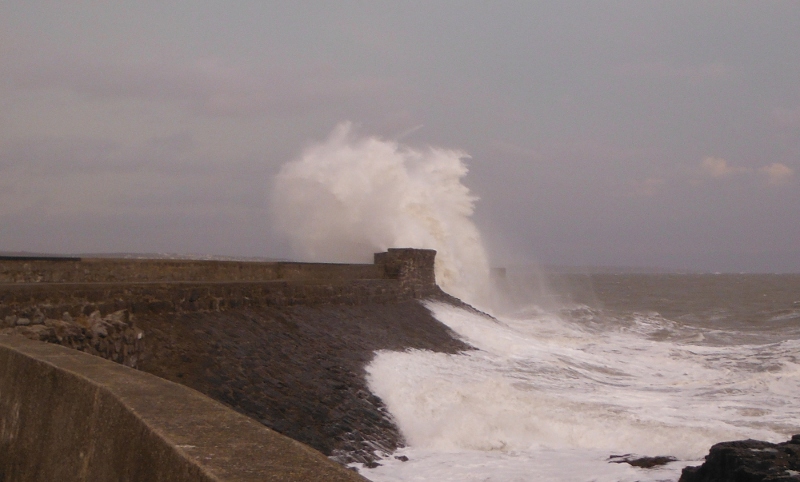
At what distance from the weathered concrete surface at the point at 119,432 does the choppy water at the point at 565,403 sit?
3776 mm

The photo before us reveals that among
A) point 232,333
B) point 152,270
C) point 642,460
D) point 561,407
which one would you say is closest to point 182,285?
point 232,333

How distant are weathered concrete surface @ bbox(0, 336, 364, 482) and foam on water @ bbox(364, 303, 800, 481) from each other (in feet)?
12.7

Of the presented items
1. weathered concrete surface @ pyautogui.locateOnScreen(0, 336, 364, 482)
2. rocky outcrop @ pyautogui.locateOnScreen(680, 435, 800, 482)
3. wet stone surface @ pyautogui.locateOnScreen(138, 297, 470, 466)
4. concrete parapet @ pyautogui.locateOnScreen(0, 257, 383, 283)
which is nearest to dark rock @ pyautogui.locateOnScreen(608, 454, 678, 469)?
rocky outcrop @ pyautogui.locateOnScreen(680, 435, 800, 482)

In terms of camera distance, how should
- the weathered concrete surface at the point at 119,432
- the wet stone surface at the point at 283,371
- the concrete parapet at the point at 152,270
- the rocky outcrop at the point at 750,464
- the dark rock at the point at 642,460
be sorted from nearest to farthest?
the weathered concrete surface at the point at 119,432 < the rocky outcrop at the point at 750,464 < the wet stone surface at the point at 283,371 < the dark rock at the point at 642,460 < the concrete parapet at the point at 152,270

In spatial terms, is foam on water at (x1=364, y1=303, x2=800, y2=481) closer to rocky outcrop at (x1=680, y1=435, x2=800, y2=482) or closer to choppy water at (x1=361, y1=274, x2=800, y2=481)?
choppy water at (x1=361, y1=274, x2=800, y2=481)

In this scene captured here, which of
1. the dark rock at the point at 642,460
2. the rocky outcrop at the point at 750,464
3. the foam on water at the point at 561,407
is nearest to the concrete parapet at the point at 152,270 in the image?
the foam on water at the point at 561,407

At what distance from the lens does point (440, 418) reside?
830 centimetres

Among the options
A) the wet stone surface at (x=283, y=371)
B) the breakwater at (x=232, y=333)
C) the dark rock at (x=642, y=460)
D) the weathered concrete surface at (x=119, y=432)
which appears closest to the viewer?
the weathered concrete surface at (x=119, y=432)

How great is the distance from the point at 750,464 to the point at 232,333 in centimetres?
567

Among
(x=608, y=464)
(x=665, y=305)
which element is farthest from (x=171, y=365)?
(x=665, y=305)

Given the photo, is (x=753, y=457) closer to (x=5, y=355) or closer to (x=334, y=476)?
(x=334, y=476)

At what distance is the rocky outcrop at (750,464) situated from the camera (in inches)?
216

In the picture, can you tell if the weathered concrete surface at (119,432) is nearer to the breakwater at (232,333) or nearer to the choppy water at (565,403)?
the breakwater at (232,333)

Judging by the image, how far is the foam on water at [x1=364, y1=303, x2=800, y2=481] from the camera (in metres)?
7.28
